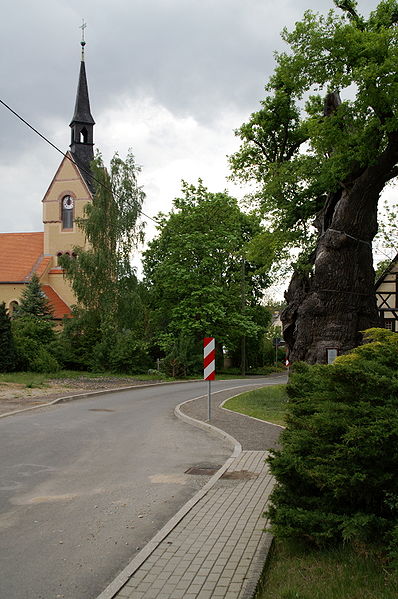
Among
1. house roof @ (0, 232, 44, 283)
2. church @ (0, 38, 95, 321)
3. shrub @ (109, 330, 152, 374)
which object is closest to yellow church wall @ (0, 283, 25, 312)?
church @ (0, 38, 95, 321)

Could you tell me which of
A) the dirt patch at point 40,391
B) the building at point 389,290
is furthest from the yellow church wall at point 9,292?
the building at point 389,290

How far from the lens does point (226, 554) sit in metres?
5.09

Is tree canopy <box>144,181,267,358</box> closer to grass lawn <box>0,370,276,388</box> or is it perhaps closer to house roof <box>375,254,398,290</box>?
grass lawn <box>0,370,276,388</box>

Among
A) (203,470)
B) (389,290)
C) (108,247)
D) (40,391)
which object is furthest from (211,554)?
(108,247)

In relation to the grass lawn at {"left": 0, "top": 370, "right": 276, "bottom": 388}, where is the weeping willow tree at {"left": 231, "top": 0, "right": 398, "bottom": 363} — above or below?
above

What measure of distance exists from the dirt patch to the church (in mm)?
24569

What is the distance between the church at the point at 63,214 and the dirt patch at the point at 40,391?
24569 millimetres

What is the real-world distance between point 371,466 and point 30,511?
3.97 m

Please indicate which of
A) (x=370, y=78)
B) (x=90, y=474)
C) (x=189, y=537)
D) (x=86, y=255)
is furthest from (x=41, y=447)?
(x=86, y=255)

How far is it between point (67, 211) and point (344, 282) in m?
42.1

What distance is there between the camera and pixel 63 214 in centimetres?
5419

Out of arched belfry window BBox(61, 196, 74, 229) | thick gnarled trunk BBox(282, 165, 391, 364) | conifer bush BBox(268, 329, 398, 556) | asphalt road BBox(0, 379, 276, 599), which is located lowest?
asphalt road BBox(0, 379, 276, 599)

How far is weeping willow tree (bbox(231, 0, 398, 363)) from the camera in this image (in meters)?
14.5

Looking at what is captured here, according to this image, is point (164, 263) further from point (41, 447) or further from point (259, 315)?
point (41, 447)
